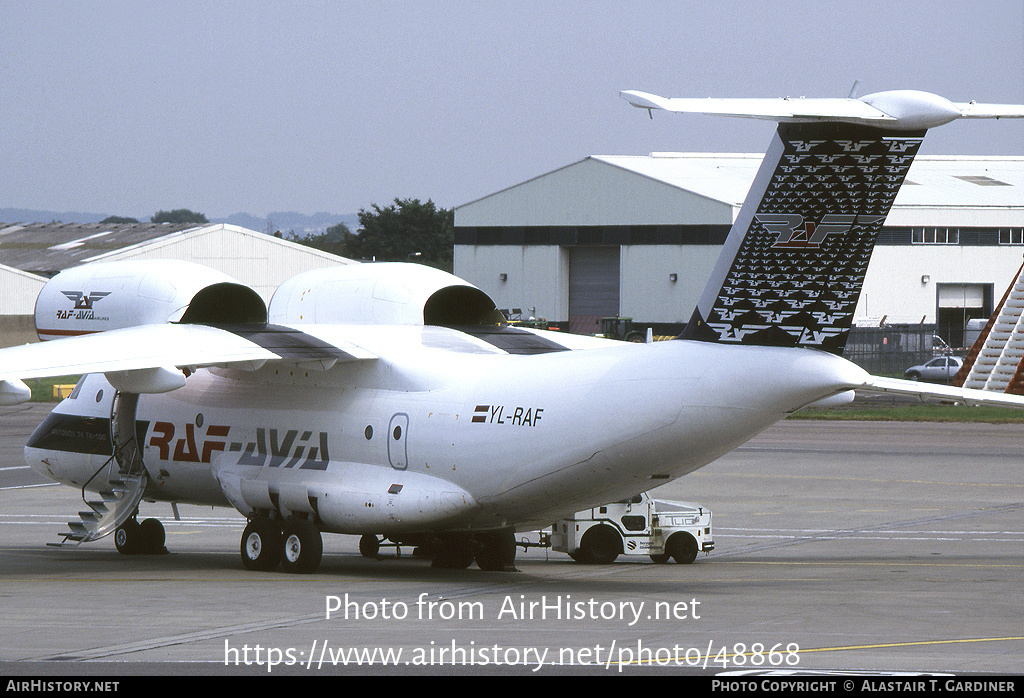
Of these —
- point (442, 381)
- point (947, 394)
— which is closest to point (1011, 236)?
point (947, 394)

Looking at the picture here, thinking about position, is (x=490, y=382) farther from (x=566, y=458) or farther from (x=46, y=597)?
(x=46, y=597)

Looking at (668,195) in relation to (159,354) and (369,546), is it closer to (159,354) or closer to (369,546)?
(369,546)

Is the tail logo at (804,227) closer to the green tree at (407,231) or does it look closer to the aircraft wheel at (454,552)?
the aircraft wheel at (454,552)

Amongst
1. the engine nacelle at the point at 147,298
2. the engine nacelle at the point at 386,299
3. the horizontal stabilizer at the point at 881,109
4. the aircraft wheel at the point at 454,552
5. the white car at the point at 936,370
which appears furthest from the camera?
the white car at the point at 936,370

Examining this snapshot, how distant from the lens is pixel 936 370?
73.2 metres

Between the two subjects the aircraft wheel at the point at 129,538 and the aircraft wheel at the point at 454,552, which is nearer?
the aircraft wheel at the point at 454,552

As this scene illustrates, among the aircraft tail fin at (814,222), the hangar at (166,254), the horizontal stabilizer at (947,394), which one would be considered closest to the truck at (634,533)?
the horizontal stabilizer at (947,394)

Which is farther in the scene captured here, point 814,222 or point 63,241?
point 63,241

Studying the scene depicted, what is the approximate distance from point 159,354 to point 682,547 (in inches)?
390

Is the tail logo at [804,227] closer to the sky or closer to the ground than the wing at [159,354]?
closer to the sky

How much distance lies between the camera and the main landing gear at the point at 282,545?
74.1ft

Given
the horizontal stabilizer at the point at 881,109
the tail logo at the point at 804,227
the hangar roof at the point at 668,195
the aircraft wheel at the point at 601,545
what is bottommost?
the aircraft wheel at the point at 601,545

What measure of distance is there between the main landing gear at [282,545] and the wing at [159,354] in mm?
2810
